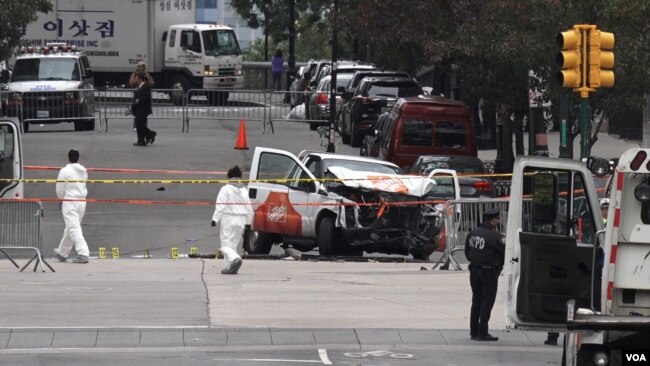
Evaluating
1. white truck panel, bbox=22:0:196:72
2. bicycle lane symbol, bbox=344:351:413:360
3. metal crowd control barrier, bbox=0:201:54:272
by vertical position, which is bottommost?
bicycle lane symbol, bbox=344:351:413:360

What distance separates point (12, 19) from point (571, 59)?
1534 cm

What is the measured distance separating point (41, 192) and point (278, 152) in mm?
7744

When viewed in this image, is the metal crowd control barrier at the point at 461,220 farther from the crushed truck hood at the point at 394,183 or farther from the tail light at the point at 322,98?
the tail light at the point at 322,98

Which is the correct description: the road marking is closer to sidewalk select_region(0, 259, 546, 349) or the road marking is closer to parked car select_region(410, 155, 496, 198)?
sidewalk select_region(0, 259, 546, 349)

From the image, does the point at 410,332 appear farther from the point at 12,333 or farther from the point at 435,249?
the point at 435,249

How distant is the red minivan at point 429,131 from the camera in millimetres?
29531

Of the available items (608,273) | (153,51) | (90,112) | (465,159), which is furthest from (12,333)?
(153,51)

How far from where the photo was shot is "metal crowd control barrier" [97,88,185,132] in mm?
41719

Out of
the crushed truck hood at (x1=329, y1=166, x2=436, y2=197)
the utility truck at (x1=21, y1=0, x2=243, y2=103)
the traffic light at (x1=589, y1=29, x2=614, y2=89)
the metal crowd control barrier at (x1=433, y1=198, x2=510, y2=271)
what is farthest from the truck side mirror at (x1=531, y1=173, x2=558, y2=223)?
the utility truck at (x1=21, y1=0, x2=243, y2=103)

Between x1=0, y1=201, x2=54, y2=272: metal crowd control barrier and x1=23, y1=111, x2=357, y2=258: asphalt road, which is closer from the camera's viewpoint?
x1=0, y1=201, x2=54, y2=272: metal crowd control barrier

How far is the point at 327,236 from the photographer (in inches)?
845

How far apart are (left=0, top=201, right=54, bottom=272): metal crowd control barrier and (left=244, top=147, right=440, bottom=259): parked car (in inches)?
147

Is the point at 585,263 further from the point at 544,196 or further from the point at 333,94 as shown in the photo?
the point at 333,94

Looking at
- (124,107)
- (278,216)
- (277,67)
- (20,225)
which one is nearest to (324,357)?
(20,225)
